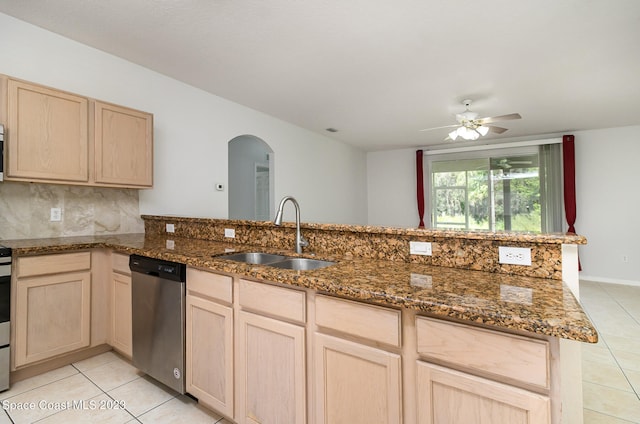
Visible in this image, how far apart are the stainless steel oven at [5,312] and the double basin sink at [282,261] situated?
134 cm

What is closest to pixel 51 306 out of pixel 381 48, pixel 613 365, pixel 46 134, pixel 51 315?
pixel 51 315

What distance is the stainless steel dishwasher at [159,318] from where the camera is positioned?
1792 millimetres

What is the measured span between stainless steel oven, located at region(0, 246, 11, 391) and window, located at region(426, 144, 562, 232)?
6298 mm

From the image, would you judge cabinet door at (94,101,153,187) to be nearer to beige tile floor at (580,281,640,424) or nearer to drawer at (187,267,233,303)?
drawer at (187,267,233,303)

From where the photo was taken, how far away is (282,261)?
1842mm

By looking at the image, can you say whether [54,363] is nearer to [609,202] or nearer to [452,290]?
[452,290]

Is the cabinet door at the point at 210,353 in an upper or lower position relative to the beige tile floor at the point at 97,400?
upper

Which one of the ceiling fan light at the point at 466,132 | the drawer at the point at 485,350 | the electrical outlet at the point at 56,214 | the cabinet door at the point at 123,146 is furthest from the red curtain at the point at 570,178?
the electrical outlet at the point at 56,214

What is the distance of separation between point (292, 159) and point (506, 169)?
417 cm

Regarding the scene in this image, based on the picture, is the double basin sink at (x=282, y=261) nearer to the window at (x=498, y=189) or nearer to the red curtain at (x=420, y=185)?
the window at (x=498, y=189)

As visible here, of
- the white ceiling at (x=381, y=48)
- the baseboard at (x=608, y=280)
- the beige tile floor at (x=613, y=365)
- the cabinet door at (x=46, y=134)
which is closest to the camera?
the beige tile floor at (x=613, y=365)

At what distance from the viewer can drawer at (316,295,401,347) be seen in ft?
3.59

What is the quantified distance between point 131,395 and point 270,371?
3.74ft

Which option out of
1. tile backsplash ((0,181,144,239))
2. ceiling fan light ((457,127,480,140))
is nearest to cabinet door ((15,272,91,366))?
tile backsplash ((0,181,144,239))
